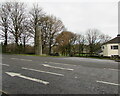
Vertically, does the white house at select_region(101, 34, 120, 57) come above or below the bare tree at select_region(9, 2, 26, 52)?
below

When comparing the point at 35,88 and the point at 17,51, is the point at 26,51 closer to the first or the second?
the point at 17,51

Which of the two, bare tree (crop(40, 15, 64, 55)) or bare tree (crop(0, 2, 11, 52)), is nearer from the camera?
bare tree (crop(0, 2, 11, 52))

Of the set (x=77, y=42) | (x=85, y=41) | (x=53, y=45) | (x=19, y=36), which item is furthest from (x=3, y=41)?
(x=85, y=41)

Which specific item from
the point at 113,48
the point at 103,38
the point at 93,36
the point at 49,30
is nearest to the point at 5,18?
the point at 49,30

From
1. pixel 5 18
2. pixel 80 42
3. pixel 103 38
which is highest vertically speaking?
pixel 5 18

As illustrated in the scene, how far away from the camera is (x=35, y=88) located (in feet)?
13.9

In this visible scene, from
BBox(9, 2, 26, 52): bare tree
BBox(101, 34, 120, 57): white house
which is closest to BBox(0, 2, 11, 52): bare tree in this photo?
BBox(9, 2, 26, 52): bare tree

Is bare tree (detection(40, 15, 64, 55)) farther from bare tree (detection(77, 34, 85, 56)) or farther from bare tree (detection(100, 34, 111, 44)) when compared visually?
bare tree (detection(100, 34, 111, 44))

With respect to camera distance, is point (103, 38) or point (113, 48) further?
point (103, 38)

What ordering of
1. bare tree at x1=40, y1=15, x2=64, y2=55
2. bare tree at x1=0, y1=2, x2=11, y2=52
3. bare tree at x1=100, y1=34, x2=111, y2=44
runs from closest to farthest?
1. bare tree at x1=0, y1=2, x2=11, y2=52
2. bare tree at x1=40, y1=15, x2=64, y2=55
3. bare tree at x1=100, y1=34, x2=111, y2=44

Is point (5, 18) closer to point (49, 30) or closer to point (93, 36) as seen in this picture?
point (49, 30)

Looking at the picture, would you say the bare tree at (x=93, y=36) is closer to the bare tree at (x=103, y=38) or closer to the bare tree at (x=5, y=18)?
the bare tree at (x=103, y=38)

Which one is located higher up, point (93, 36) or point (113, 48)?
point (93, 36)

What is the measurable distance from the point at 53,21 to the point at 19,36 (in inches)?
474
